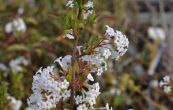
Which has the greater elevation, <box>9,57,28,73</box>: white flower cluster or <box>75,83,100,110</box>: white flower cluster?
<box>9,57,28,73</box>: white flower cluster

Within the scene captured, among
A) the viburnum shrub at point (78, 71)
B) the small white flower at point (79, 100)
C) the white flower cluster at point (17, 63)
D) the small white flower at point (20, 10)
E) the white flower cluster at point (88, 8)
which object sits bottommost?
the small white flower at point (79, 100)

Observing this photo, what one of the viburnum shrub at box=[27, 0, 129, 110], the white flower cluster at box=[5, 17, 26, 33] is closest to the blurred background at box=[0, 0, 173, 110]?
the white flower cluster at box=[5, 17, 26, 33]

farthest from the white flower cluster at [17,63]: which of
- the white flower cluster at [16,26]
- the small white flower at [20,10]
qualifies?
the small white flower at [20,10]

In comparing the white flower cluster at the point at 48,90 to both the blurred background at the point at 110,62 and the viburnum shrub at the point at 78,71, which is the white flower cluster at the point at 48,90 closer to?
the viburnum shrub at the point at 78,71

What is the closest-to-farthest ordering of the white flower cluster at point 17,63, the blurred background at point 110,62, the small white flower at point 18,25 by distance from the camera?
the white flower cluster at point 17,63, the blurred background at point 110,62, the small white flower at point 18,25

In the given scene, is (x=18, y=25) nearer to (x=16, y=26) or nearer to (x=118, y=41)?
(x=16, y=26)

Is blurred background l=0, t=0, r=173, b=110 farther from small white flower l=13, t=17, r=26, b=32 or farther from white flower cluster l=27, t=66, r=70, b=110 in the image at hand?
white flower cluster l=27, t=66, r=70, b=110

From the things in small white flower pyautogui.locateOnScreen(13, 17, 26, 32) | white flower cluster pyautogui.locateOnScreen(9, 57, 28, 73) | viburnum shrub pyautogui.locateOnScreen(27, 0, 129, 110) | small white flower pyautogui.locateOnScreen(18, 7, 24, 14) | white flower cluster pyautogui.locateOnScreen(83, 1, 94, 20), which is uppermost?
small white flower pyautogui.locateOnScreen(18, 7, 24, 14)
